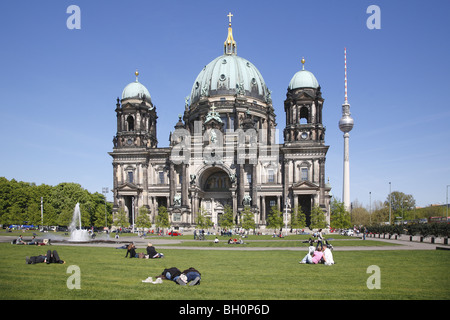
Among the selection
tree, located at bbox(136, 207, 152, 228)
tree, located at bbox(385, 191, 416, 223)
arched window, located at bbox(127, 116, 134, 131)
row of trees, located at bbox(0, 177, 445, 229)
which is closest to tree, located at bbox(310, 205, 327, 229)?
row of trees, located at bbox(0, 177, 445, 229)

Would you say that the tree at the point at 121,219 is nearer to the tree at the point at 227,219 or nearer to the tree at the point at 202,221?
the tree at the point at 202,221

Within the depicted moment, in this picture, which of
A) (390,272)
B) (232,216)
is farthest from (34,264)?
(232,216)

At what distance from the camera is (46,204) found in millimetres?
94688

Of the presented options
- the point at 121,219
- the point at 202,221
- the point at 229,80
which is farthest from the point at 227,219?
the point at 229,80

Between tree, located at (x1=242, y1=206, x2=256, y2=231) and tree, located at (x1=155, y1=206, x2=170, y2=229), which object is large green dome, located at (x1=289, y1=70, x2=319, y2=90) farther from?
tree, located at (x1=155, y1=206, x2=170, y2=229)

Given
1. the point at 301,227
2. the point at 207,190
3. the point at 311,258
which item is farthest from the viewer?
the point at 207,190

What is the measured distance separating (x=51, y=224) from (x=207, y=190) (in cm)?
3591

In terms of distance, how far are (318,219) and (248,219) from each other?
12486 mm

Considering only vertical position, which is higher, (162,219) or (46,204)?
(46,204)

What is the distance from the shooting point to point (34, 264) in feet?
63.0

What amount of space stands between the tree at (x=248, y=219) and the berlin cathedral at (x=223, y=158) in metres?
1.83

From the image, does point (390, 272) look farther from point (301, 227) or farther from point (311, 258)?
point (301, 227)

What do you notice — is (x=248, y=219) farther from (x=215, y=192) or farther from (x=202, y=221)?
(x=215, y=192)

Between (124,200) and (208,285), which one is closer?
(208,285)
